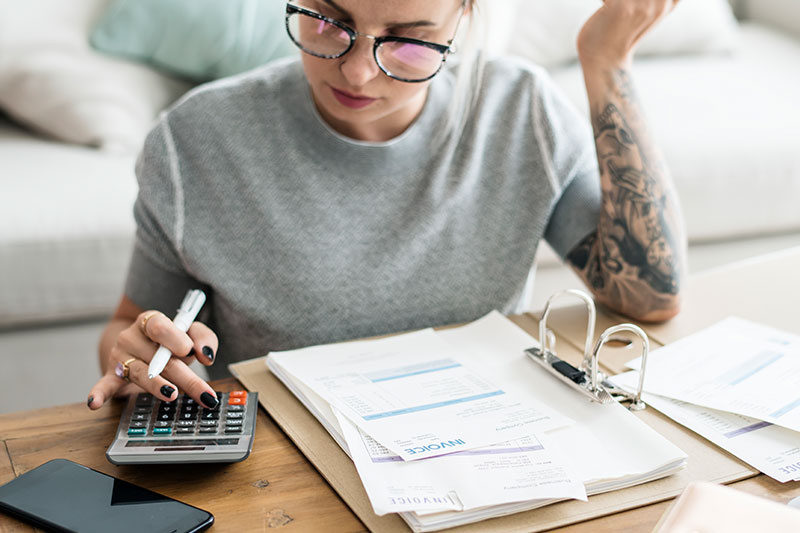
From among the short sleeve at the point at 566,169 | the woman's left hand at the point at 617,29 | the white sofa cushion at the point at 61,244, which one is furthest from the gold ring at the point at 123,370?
the white sofa cushion at the point at 61,244

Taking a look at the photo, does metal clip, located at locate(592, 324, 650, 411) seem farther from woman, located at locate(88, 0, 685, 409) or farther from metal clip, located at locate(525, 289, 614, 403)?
woman, located at locate(88, 0, 685, 409)

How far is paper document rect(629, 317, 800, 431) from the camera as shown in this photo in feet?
2.74

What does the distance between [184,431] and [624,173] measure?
26.0 inches

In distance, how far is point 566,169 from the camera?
1153 mm

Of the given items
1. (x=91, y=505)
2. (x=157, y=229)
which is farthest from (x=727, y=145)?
(x=91, y=505)

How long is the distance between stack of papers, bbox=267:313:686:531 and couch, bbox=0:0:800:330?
0.93m

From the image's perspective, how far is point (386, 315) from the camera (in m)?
1.08

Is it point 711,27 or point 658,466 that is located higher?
point 711,27

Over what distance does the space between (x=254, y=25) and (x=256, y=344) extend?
1163mm

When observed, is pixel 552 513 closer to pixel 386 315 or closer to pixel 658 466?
pixel 658 466

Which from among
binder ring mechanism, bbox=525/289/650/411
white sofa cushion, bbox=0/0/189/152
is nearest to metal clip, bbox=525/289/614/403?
binder ring mechanism, bbox=525/289/650/411

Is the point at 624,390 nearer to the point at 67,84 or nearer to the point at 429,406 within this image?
the point at 429,406

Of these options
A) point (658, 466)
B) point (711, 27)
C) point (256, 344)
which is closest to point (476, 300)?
point (256, 344)

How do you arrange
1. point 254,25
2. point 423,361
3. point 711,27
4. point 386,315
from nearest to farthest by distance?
point 423,361 → point 386,315 → point 254,25 → point 711,27
